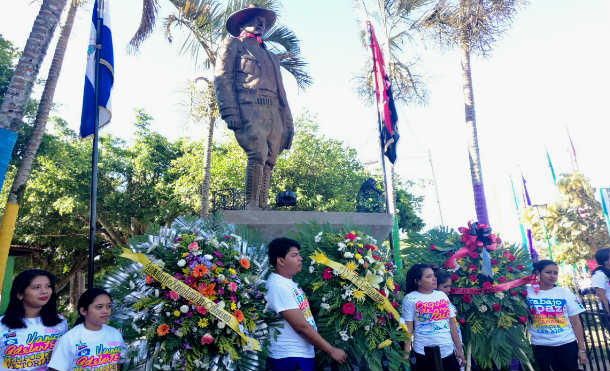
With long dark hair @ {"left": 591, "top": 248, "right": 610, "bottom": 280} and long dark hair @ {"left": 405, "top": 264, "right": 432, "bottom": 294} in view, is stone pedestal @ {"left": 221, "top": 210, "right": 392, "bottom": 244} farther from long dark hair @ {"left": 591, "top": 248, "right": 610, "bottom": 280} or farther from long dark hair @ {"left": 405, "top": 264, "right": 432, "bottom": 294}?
long dark hair @ {"left": 591, "top": 248, "right": 610, "bottom": 280}

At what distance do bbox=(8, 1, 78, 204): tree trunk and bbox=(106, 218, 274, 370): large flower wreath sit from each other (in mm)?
5579

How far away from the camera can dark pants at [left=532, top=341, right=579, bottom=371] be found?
368 centimetres

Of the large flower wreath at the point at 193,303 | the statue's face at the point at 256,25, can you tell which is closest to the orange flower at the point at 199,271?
the large flower wreath at the point at 193,303

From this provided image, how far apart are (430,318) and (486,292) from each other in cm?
127

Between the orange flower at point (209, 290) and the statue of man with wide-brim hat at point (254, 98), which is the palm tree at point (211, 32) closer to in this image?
the statue of man with wide-brim hat at point (254, 98)

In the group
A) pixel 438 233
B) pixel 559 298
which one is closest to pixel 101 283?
pixel 438 233

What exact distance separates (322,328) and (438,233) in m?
2.34

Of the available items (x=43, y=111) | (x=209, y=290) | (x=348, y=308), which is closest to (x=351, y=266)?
(x=348, y=308)

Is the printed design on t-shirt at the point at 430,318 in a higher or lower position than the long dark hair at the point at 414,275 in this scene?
lower

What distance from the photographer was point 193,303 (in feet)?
9.40

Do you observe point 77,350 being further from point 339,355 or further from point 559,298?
point 559,298

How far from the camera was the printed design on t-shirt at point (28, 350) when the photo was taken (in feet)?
8.40

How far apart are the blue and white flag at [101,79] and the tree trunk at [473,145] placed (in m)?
8.05

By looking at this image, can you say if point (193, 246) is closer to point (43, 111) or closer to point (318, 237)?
point (318, 237)
